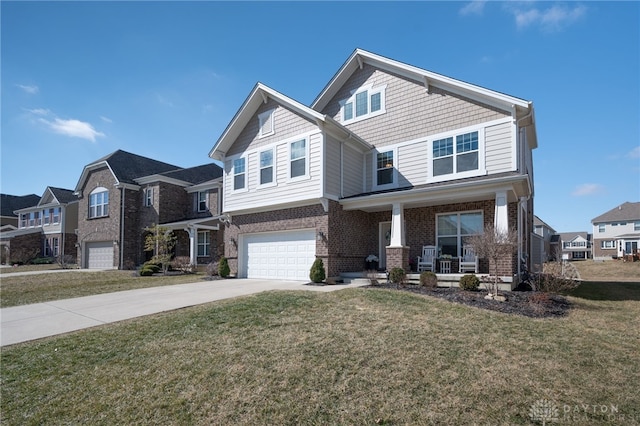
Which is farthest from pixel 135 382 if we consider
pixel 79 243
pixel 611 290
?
pixel 79 243

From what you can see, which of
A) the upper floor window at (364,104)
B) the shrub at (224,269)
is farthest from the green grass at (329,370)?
the upper floor window at (364,104)

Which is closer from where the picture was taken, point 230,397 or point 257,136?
point 230,397

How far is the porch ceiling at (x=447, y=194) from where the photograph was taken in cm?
1091

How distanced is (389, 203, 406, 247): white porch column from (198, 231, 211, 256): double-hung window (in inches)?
581

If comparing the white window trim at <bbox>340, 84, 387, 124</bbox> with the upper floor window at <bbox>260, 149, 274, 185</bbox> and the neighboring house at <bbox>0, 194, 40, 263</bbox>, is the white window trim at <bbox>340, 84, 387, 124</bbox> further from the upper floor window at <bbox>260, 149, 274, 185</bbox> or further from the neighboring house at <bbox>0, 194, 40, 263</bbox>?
the neighboring house at <bbox>0, 194, 40, 263</bbox>

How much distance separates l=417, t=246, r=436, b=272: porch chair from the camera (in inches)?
527

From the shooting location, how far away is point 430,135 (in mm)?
14266

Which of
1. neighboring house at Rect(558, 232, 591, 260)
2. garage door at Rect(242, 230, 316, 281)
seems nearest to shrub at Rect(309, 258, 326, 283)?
garage door at Rect(242, 230, 316, 281)

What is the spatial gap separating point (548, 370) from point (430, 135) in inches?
434

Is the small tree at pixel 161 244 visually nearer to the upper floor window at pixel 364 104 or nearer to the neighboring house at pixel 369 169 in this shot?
the neighboring house at pixel 369 169

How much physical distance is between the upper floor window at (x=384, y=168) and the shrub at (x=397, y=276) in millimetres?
4810

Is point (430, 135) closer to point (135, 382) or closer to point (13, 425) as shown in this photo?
point (135, 382)

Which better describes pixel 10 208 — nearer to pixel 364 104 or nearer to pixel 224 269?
pixel 224 269

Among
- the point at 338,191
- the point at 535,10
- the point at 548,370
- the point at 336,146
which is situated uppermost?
the point at 535,10
